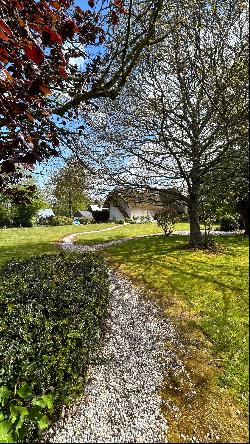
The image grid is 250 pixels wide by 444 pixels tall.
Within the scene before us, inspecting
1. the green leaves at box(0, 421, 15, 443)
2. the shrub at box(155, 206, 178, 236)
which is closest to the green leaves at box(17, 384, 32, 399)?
the green leaves at box(0, 421, 15, 443)

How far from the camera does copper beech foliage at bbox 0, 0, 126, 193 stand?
2717mm

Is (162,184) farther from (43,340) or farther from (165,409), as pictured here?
(165,409)

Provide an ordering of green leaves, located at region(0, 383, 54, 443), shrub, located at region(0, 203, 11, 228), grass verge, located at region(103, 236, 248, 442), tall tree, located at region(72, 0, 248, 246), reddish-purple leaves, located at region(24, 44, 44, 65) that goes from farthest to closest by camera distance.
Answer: shrub, located at region(0, 203, 11, 228) < tall tree, located at region(72, 0, 248, 246) < green leaves, located at region(0, 383, 54, 443) < reddish-purple leaves, located at region(24, 44, 44, 65) < grass verge, located at region(103, 236, 248, 442)

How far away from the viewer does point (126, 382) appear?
3.19 m

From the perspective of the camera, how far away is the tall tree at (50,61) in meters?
2.85

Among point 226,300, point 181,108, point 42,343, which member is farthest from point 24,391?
point 181,108

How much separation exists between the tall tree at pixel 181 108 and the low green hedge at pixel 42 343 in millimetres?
2749

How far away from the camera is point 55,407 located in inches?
153

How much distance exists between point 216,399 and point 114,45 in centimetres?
606

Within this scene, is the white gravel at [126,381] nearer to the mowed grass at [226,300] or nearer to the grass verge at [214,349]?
the grass verge at [214,349]

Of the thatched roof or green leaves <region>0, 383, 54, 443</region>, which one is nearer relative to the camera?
green leaves <region>0, 383, 54, 443</region>

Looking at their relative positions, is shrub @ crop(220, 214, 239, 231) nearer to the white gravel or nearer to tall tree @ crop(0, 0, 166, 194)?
the white gravel

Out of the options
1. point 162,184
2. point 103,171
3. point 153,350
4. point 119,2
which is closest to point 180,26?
point 119,2

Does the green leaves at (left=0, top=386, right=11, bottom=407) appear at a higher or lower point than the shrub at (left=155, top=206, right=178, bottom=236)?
lower
